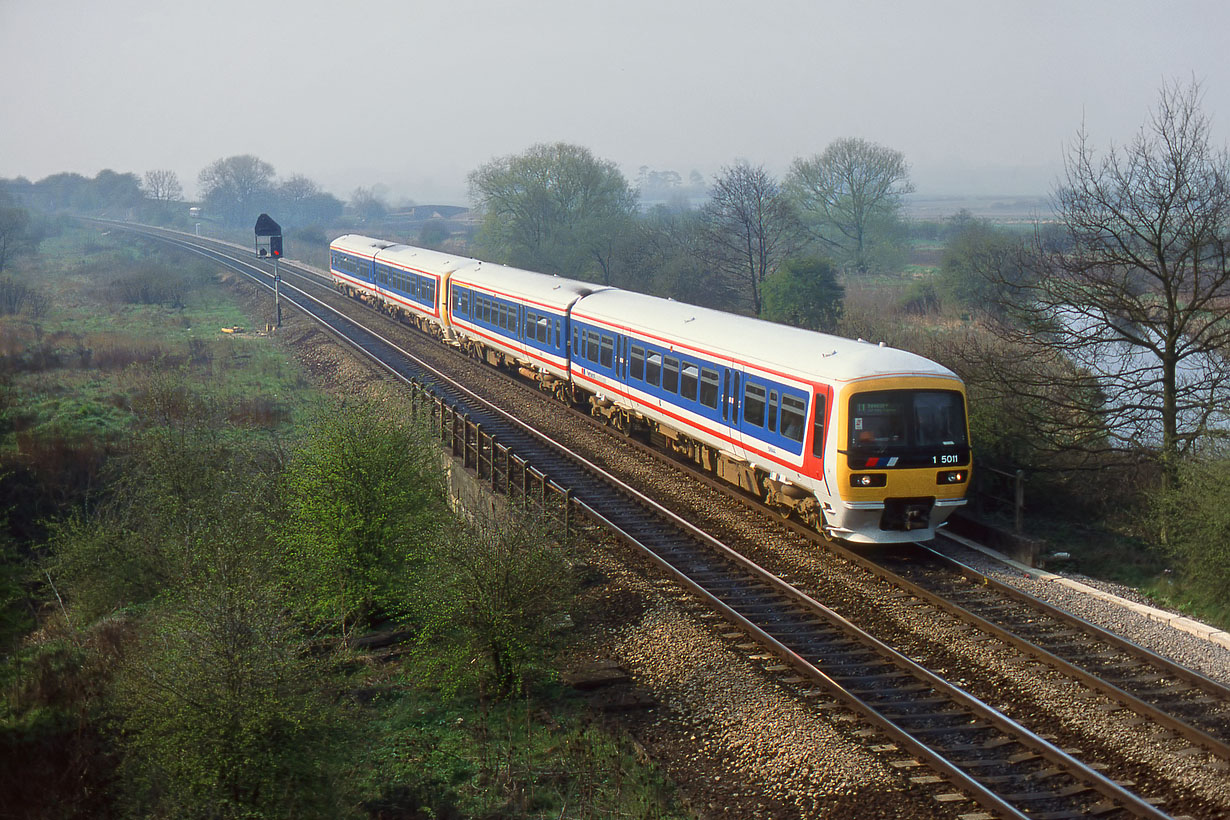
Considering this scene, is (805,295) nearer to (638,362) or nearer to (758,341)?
(638,362)

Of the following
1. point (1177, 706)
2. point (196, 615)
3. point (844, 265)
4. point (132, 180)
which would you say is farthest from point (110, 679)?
point (132, 180)

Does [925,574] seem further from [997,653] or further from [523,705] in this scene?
[523,705]

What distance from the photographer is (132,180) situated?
5758 inches

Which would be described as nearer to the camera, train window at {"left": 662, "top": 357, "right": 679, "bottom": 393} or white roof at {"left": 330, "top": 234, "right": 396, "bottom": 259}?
train window at {"left": 662, "top": 357, "right": 679, "bottom": 393}

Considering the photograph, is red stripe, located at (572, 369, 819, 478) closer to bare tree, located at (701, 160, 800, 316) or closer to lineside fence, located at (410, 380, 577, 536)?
lineside fence, located at (410, 380, 577, 536)

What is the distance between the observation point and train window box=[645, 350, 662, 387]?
19.4 meters

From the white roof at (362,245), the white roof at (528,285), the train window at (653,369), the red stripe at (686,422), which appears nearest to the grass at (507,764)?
the red stripe at (686,422)

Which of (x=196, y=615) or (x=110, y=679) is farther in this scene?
(x=110, y=679)

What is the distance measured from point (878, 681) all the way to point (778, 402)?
18.3ft

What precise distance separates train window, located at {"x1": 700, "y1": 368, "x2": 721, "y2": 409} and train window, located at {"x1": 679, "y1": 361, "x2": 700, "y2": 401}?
0.24m

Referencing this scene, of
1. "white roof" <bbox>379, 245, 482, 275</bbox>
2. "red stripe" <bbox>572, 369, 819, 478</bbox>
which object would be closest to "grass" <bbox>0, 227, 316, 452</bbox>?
"white roof" <bbox>379, 245, 482, 275</bbox>

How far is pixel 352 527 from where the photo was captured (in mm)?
12758

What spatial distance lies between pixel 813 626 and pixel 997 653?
2.11 m

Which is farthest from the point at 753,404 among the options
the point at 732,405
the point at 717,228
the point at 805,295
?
the point at 717,228
